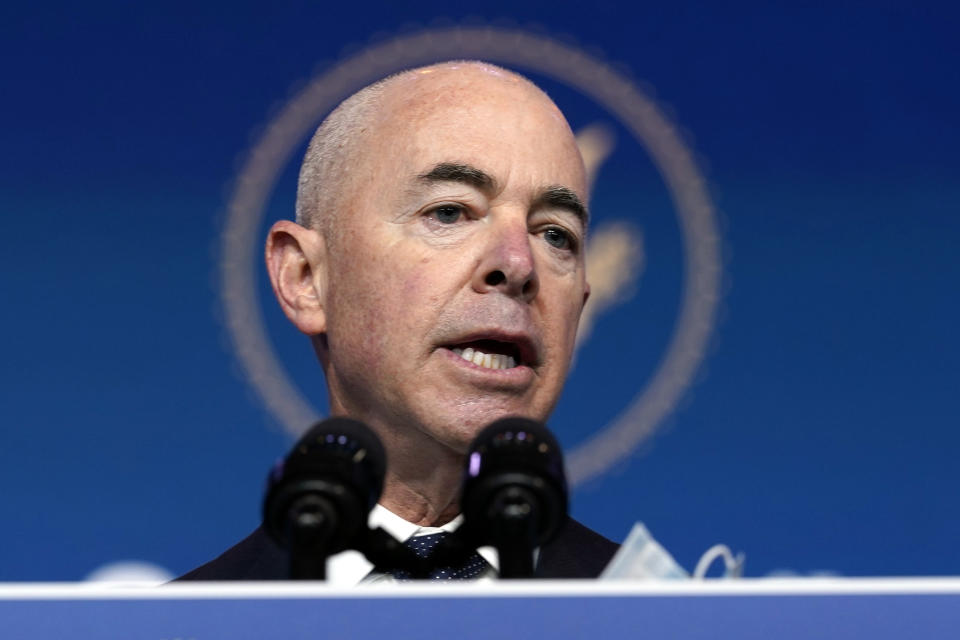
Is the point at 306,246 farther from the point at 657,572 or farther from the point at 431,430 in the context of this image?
the point at 657,572

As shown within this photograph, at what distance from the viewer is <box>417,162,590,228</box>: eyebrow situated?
5.36 ft

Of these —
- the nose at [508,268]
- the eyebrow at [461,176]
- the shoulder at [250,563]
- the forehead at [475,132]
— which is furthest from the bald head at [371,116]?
the shoulder at [250,563]

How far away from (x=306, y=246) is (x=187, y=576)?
561mm

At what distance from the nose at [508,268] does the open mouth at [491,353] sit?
0.07 meters

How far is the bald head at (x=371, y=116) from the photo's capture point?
1.72 m

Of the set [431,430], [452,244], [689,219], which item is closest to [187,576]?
[431,430]

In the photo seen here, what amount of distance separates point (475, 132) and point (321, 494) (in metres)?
0.81

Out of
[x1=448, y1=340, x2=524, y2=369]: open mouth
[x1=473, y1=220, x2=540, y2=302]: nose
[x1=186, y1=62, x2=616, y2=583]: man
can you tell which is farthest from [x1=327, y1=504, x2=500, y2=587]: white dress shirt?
[x1=473, y1=220, x2=540, y2=302]: nose

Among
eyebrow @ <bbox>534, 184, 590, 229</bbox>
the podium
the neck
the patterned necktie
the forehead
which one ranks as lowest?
the podium

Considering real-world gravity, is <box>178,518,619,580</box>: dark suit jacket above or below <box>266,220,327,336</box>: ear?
below

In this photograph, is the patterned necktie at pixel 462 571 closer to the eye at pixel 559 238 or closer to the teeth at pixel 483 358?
the teeth at pixel 483 358

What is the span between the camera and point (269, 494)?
39.1 inches

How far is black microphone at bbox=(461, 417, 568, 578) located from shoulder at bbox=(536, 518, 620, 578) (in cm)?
60

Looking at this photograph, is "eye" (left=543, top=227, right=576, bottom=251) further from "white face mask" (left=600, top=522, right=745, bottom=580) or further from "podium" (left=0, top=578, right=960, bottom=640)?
"podium" (left=0, top=578, right=960, bottom=640)
